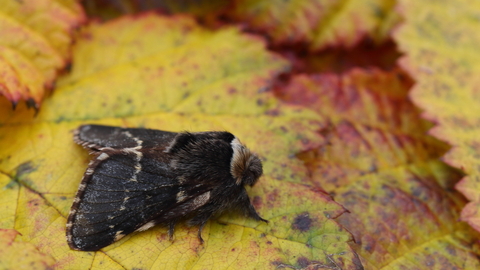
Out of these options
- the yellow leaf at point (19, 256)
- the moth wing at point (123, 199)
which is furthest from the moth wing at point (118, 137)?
the yellow leaf at point (19, 256)

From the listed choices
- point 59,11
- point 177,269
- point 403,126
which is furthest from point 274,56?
point 177,269

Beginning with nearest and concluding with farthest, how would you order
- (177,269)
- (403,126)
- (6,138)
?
(177,269) < (6,138) < (403,126)

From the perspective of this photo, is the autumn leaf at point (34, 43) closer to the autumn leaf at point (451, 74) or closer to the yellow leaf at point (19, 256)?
the yellow leaf at point (19, 256)

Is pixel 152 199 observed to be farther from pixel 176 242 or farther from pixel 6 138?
pixel 6 138

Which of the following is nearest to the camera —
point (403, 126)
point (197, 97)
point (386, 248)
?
point (386, 248)

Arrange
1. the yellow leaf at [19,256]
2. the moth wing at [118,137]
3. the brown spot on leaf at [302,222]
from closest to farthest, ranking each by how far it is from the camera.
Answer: the yellow leaf at [19,256] < the brown spot on leaf at [302,222] < the moth wing at [118,137]
